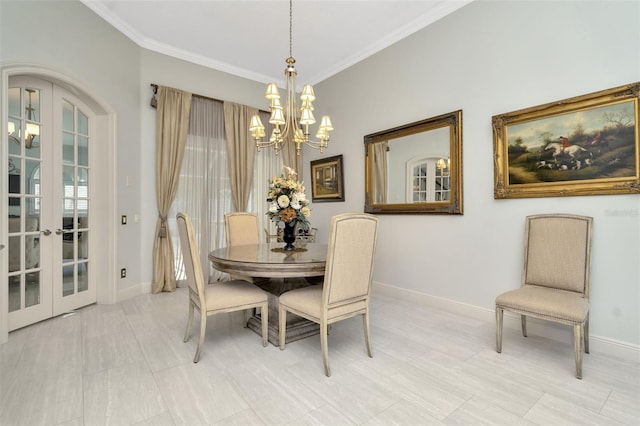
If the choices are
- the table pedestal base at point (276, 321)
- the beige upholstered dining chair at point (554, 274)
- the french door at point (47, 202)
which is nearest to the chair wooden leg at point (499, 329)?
the beige upholstered dining chair at point (554, 274)

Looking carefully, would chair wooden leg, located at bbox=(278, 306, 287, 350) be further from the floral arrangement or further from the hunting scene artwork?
the hunting scene artwork

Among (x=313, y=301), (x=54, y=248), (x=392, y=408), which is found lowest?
(x=392, y=408)

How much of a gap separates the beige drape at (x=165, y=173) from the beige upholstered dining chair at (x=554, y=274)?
388 cm

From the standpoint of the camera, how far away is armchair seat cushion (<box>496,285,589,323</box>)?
206cm

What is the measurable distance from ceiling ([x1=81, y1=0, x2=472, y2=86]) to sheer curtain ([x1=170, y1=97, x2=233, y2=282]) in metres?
0.82

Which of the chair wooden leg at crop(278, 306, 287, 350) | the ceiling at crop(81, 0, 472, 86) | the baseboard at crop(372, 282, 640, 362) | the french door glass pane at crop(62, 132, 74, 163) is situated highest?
the ceiling at crop(81, 0, 472, 86)

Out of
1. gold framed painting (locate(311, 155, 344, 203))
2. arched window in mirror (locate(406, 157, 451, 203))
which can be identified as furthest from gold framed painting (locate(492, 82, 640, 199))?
gold framed painting (locate(311, 155, 344, 203))

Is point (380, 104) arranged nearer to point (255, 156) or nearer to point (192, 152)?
point (255, 156)

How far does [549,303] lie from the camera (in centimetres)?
217

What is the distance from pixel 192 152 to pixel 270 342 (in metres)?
3.05

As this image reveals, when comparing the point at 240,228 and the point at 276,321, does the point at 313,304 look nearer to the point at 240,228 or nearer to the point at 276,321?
the point at 276,321

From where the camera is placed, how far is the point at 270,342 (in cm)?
261

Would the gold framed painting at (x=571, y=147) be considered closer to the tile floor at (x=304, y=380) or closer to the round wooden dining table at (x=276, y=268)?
the tile floor at (x=304, y=380)

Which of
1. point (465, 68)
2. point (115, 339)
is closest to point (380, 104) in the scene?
point (465, 68)
